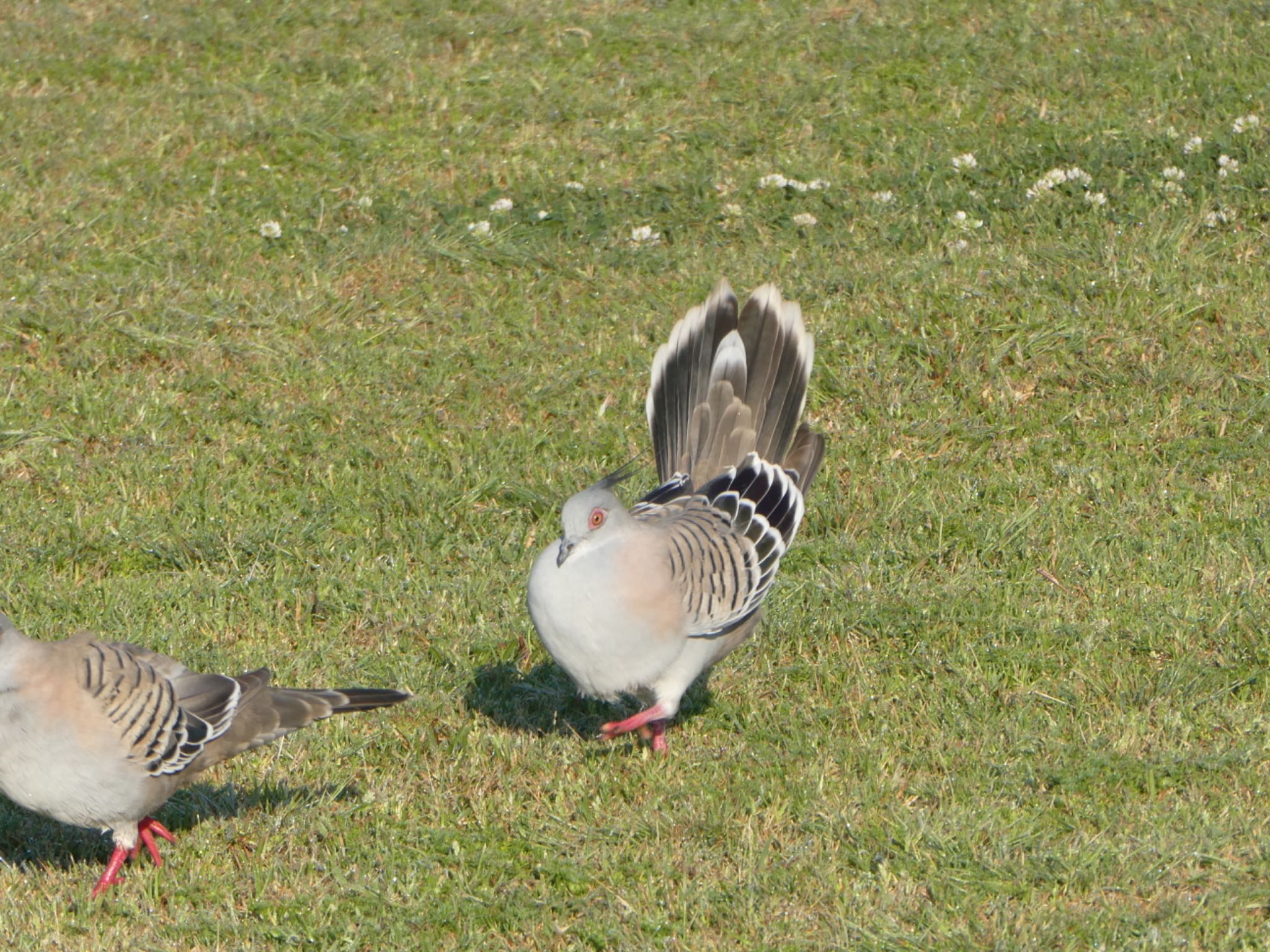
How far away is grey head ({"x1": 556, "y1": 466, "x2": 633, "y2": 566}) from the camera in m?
5.35

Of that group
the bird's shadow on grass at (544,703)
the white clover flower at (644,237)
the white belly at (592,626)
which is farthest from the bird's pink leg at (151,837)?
the white clover flower at (644,237)

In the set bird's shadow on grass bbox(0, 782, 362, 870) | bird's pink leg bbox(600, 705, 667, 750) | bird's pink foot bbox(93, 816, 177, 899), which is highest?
bird's pink leg bbox(600, 705, 667, 750)

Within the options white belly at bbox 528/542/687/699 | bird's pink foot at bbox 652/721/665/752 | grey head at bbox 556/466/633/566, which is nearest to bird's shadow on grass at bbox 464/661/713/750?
bird's pink foot at bbox 652/721/665/752

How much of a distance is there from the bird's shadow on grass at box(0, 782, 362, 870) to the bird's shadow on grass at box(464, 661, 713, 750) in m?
0.77

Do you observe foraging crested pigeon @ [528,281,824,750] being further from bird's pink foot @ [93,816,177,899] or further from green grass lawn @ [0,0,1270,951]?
bird's pink foot @ [93,816,177,899]

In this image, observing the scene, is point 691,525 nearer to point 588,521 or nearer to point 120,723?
point 588,521

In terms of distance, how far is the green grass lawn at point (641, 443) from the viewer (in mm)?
5086

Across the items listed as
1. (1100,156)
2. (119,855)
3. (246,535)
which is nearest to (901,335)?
(1100,156)

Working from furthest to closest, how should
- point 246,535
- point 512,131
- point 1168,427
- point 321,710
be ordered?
1. point 512,131
2. point 1168,427
3. point 246,535
4. point 321,710

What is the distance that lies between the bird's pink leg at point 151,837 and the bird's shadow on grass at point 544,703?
1.32 meters

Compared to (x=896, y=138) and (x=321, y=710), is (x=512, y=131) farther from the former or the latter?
(x=321, y=710)

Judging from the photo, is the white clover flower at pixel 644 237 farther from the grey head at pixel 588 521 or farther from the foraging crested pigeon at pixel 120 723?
the foraging crested pigeon at pixel 120 723

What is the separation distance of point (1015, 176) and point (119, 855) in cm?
713

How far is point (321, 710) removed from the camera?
5.31 metres
